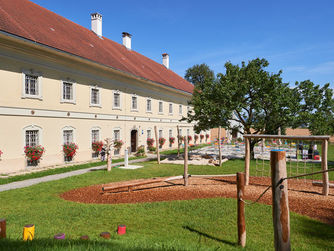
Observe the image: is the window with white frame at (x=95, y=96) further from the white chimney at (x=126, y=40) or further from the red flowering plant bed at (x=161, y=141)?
the white chimney at (x=126, y=40)

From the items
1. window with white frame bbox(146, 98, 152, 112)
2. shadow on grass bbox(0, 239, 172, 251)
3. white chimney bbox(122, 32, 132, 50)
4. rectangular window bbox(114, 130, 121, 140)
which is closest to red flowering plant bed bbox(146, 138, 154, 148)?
window with white frame bbox(146, 98, 152, 112)

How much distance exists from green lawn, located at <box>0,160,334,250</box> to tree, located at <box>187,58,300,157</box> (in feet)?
34.1

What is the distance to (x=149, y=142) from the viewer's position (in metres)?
24.7

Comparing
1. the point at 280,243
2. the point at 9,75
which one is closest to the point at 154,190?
the point at 280,243

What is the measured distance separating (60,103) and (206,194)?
38.1 ft

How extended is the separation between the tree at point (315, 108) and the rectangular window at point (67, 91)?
15537mm

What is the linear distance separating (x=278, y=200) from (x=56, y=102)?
49.0ft

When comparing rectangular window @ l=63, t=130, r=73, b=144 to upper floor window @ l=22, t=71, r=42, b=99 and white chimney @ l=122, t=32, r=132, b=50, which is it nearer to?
upper floor window @ l=22, t=71, r=42, b=99

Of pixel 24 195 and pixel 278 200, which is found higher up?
pixel 278 200

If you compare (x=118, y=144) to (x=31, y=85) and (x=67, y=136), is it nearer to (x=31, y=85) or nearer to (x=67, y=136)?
(x=67, y=136)

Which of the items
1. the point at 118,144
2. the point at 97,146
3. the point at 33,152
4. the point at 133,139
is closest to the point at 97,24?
the point at 133,139

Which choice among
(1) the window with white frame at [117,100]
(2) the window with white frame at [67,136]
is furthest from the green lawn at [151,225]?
(1) the window with white frame at [117,100]

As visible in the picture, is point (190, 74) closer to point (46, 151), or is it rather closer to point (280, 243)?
point (46, 151)

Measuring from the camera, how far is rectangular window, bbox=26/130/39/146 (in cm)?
1394
